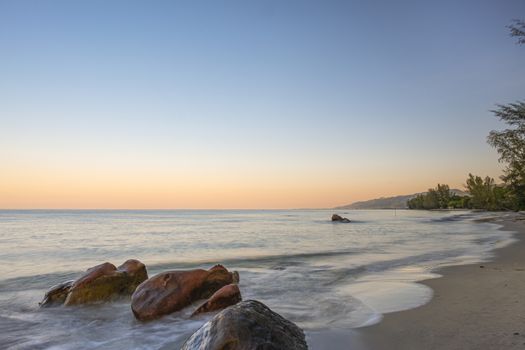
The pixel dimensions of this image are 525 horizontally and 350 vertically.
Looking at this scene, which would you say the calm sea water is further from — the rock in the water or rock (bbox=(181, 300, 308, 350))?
rock (bbox=(181, 300, 308, 350))

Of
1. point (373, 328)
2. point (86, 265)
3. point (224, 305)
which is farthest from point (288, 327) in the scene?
point (86, 265)

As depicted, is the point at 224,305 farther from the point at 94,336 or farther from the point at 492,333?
the point at 492,333

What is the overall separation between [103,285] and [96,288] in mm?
162

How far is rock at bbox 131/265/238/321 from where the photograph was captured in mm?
7113

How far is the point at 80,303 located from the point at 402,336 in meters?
6.94

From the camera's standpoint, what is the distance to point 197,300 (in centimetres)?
791

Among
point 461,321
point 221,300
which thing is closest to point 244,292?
point 221,300

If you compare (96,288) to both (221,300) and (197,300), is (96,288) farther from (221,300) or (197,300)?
(221,300)

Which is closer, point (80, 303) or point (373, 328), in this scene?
point (373, 328)

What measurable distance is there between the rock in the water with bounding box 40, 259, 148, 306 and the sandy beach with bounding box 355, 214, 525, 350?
6007mm

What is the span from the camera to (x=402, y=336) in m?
5.12

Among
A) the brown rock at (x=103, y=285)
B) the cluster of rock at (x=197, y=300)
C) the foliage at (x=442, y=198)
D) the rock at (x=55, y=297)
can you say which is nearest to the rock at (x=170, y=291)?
the cluster of rock at (x=197, y=300)

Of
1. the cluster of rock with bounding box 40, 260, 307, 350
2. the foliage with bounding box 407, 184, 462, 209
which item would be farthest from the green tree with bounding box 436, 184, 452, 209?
the cluster of rock with bounding box 40, 260, 307, 350

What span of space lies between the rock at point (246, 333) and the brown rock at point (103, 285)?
498 centimetres
